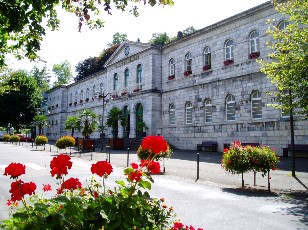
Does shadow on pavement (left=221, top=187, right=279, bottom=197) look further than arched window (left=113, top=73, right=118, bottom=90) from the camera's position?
No

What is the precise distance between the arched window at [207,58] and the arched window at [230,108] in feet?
11.6

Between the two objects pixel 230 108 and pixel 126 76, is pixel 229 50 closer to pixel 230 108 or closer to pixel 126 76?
pixel 230 108

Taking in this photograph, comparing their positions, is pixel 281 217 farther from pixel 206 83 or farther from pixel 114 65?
pixel 114 65

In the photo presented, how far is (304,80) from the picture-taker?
32.3 feet

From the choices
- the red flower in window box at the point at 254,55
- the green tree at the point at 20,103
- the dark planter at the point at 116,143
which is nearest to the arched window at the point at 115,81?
the dark planter at the point at 116,143

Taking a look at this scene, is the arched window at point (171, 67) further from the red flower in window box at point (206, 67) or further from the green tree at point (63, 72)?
the green tree at point (63, 72)

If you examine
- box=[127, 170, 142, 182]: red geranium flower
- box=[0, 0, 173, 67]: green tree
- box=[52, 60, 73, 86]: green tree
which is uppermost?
box=[52, 60, 73, 86]: green tree

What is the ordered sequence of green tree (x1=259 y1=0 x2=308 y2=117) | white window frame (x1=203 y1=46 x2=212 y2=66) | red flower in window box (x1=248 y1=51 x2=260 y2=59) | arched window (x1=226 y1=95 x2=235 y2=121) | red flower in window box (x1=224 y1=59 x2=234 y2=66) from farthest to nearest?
white window frame (x1=203 y1=46 x2=212 y2=66)
red flower in window box (x1=224 y1=59 x2=234 y2=66)
arched window (x1=226 y1=95 x2=235 y2=121)
red flower in window box (x1=248 y1=51 x2=260 y2=59)
green tree (x1=259 y1=0 x2=308 y2=117)

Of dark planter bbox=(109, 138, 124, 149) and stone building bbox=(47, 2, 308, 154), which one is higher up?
stone building bbox=(47, 2, 308, 154)

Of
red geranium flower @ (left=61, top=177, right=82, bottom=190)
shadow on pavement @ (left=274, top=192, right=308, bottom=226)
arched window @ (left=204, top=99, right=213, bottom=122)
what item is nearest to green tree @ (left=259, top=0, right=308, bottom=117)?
shadow on pavement @ (left=274, top=192, right=308, bottom=226)

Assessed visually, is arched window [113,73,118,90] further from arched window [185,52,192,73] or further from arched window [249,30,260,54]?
arched window [249,30,260,54]

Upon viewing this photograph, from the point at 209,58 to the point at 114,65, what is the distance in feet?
51.3

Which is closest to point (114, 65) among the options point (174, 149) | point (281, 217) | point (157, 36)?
point (174, 149)

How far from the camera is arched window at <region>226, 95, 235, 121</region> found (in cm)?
2295
